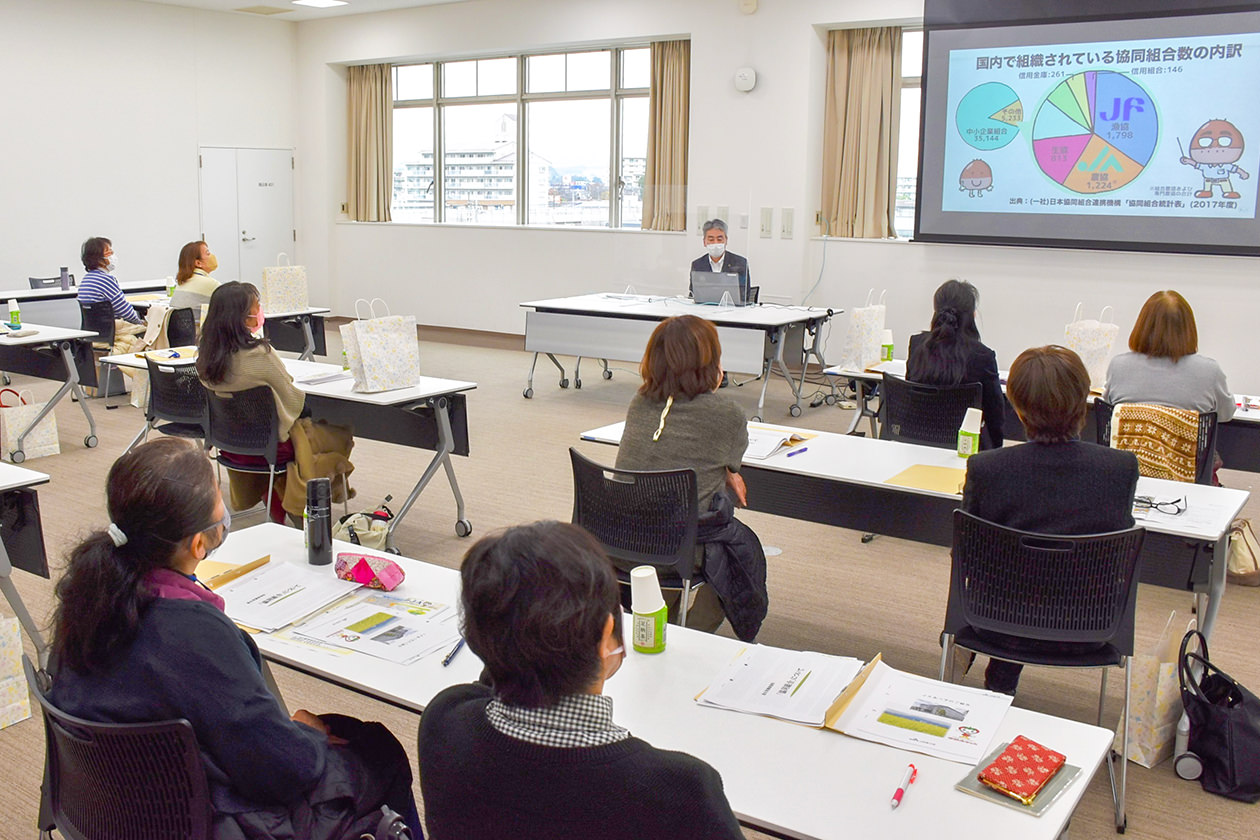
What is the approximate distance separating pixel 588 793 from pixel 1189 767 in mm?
2262

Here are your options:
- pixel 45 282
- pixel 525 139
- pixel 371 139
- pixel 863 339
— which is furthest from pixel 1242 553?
pixel 371 139

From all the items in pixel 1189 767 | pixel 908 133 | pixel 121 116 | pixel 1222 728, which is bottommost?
pixel 1189 767

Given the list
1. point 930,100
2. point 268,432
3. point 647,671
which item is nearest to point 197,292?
point 268,432

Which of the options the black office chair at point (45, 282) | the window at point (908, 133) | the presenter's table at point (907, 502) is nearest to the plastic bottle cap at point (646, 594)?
the presenter's table at point (907, 502)

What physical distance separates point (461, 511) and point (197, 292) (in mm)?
3206

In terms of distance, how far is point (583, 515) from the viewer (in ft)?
10.4

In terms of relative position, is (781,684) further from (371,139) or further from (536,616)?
(371,139)

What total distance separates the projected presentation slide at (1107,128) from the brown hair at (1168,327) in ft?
11.9

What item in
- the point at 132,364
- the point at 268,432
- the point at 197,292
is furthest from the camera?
the point at 197,292

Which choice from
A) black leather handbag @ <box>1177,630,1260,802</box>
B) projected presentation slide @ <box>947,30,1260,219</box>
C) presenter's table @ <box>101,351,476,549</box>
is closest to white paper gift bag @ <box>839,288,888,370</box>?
presenter's table @ <box>101,351,476,549</box>

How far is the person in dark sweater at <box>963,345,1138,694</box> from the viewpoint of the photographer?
8.50 feet

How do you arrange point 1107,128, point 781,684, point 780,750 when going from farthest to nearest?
point 1107,128 < point 781,684 < point 780,750

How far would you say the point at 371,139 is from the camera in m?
11.8

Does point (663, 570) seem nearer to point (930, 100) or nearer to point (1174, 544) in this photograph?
point (1174, 544)
